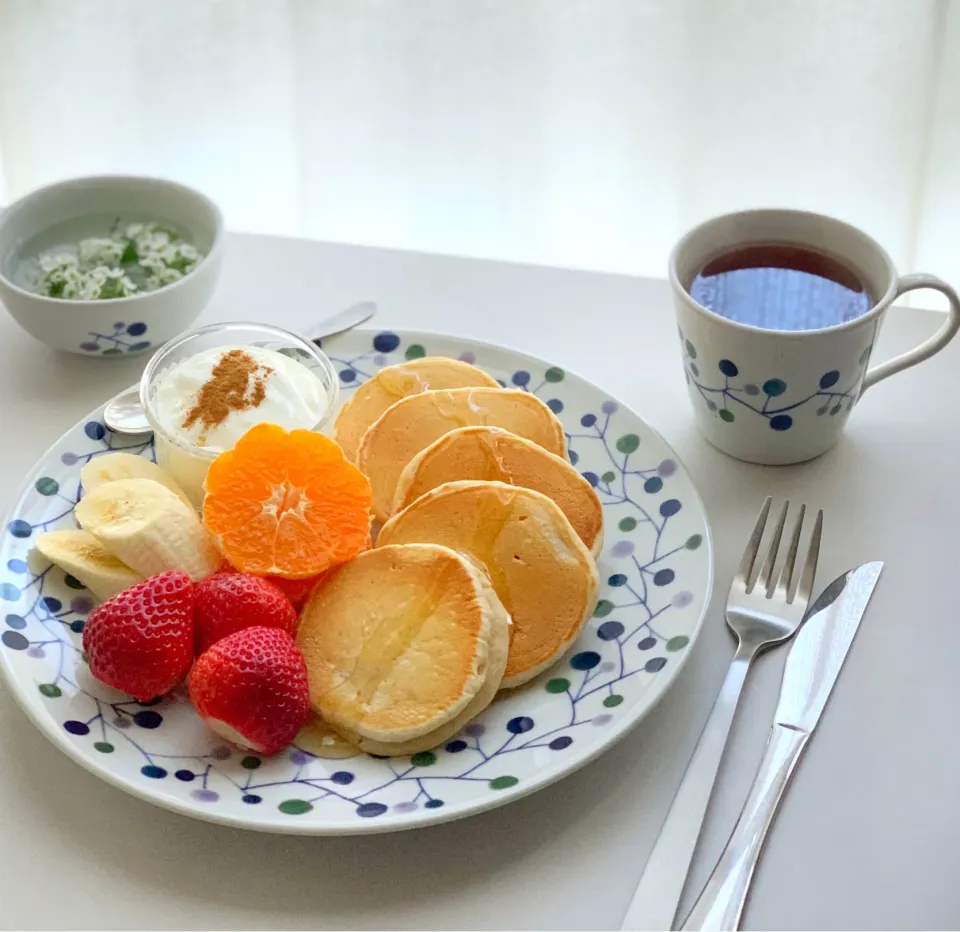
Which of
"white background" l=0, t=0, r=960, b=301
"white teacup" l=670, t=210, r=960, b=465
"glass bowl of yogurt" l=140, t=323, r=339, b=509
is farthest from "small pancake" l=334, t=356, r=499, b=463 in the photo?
"white background" l=0, t=0, r=960, b=301

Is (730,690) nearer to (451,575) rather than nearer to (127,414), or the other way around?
(451,575)

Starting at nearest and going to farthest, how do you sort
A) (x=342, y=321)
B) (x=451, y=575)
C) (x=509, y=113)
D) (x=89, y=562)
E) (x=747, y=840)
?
(x=747, y=840), (x=451, y=575), (x=89, y=562), (x=342, y=321), (x=509, y=113)

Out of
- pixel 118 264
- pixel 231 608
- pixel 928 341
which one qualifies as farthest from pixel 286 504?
pixel 928 341

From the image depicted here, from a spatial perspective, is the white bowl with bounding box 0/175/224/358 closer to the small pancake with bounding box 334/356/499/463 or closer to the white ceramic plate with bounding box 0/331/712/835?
the white ceramic plate with bounding box 0/331/712/835

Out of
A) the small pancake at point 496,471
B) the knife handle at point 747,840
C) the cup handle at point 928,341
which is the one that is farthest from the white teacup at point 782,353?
the knife handle at point 747,840

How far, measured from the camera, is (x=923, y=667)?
1.20m

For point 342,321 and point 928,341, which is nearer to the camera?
point 928,341

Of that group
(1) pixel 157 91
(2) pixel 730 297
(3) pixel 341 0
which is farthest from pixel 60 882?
(1) pixel 157 91

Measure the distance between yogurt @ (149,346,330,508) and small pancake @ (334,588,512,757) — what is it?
1.37ft

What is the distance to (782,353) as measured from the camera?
1.30 metres

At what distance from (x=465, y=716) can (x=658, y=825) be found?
0.67 feet

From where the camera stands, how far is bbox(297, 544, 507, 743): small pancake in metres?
1.07

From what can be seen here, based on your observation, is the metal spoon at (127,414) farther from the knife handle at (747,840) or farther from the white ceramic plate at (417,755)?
the knife handle at (747,840)

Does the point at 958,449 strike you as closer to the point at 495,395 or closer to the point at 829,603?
the point at 829,603
